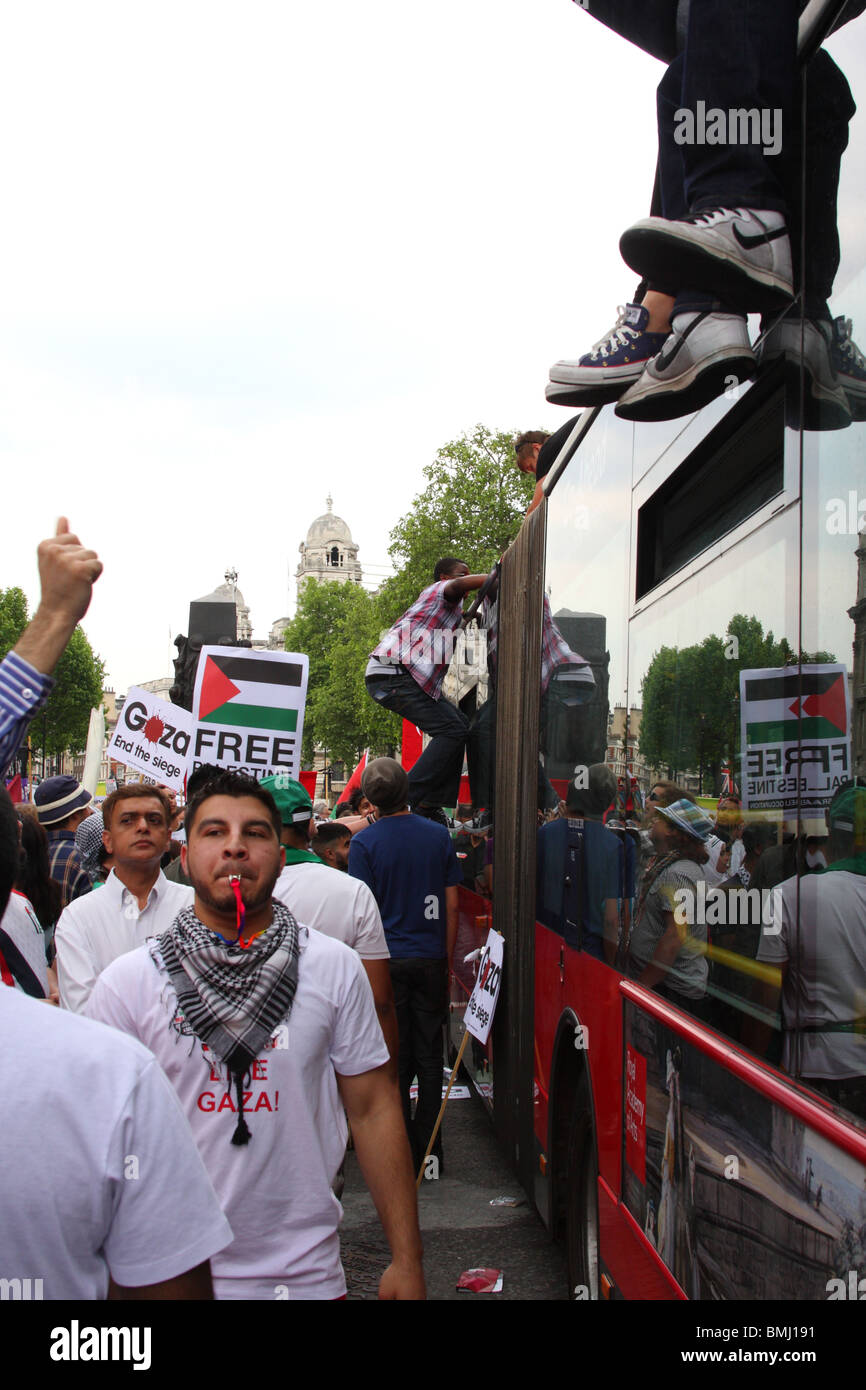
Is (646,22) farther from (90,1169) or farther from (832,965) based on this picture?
(90,1169)

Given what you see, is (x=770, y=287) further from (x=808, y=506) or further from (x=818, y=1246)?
(x=818, y=1246)

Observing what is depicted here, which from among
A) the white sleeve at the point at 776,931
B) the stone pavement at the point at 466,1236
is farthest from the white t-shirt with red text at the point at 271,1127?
the stone pavement at the point at 466,1236

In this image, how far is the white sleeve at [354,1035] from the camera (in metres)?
2.89

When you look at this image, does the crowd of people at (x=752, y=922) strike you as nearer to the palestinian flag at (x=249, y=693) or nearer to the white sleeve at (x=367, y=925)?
the white sleeve at (x=367, y=925)

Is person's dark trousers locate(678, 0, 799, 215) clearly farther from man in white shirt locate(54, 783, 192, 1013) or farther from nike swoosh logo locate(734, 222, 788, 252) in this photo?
man in white shirt locate(54, 783, 192, 1013)

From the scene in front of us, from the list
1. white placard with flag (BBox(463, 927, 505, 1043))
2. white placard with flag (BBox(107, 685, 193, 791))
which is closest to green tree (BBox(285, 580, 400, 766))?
white placard with flag (BBox(107, 685, 193, 791))

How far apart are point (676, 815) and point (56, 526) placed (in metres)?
1.77

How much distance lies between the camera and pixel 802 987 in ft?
7.75

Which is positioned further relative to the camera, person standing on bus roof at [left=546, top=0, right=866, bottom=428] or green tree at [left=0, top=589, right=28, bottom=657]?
green tree at [left=0, top=589, right=28, bottom=657]

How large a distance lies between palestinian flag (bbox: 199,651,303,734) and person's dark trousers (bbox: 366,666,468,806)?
1624 millimetres

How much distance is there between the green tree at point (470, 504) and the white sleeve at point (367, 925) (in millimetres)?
34466

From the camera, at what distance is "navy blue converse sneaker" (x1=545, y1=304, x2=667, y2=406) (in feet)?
12.9
